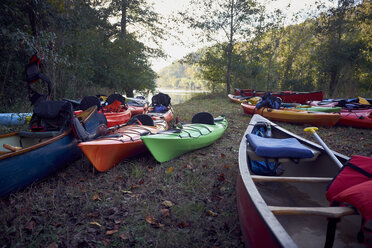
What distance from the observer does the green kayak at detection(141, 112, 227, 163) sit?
3420mm

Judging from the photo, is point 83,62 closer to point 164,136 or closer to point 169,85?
point 164,136

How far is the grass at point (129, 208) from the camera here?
2006 millimetres

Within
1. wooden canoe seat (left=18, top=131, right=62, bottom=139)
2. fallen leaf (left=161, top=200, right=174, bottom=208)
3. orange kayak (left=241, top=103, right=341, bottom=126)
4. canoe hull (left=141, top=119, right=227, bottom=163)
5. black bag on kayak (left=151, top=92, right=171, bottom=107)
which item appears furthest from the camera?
black bag on kayak (left=151, top=92, right=171, bottom=107)

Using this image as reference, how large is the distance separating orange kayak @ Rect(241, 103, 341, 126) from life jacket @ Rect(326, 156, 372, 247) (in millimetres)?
4919

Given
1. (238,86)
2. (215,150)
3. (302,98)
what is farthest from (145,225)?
(238,86)

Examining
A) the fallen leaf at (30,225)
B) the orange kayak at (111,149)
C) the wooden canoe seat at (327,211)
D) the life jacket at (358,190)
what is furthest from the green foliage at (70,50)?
the life jacket at (358,190)

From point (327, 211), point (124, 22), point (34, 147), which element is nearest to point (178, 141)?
point (34, 147)

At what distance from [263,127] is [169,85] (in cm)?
6311

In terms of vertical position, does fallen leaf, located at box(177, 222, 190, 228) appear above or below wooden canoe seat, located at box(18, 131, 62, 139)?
below

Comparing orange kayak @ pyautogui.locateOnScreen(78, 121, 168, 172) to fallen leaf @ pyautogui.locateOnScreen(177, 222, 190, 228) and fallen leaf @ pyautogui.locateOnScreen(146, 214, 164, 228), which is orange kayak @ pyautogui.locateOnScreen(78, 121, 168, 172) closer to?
fallen leaf @ pyautogui.locateOnScreen(146, 214, 164, 228)

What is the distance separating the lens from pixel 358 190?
4.45ft

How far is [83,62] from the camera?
30.7 feet

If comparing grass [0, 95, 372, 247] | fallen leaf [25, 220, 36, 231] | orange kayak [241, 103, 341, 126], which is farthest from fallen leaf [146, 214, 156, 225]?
orange kayak [241, 103, 341, 126]

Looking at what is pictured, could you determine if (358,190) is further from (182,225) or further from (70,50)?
(70,50)
